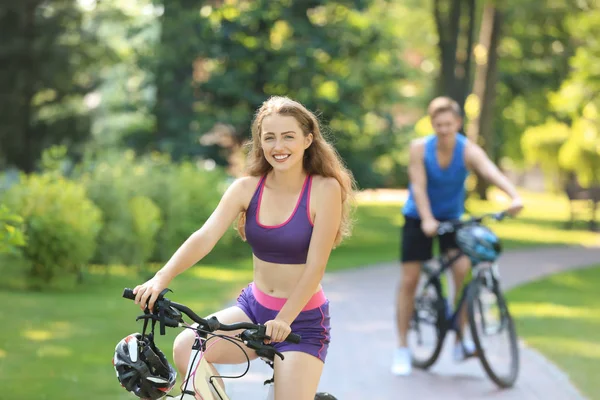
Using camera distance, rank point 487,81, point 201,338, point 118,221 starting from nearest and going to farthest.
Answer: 1. point 201,338
2. point 118,221
3. point 487,81

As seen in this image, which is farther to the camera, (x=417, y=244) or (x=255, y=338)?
(x=417, y=244)

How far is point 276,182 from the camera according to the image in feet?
14.8

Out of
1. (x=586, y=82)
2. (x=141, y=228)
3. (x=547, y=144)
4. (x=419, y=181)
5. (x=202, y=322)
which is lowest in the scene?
(x=547, y=144)

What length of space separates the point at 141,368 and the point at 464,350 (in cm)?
499

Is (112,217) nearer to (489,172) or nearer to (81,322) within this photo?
(81,322)

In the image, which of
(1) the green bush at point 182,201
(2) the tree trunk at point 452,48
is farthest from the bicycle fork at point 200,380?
(2) the tree trunk at point 452,48

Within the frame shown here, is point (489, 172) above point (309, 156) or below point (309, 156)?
below

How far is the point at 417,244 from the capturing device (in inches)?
329

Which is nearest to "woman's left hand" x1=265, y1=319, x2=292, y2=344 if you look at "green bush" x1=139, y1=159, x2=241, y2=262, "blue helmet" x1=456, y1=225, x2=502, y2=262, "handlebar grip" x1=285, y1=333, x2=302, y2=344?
"handlebar grip" x1=285, y1=333, x2=302, y2=344

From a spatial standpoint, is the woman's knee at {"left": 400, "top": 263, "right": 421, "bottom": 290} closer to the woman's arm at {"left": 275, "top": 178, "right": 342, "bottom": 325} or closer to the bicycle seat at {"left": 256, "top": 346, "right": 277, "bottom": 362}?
the woman's arm at {"left": 275, "top": 178, "right": 342, "bottom": 325}

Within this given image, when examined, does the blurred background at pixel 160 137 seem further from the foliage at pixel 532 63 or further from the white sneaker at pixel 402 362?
the foliage at pixel 532 63

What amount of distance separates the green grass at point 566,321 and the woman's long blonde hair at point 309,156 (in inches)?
155

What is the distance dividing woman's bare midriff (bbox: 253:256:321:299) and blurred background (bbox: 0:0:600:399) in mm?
2962

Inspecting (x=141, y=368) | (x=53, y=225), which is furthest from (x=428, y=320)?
(x=53, y=225)
